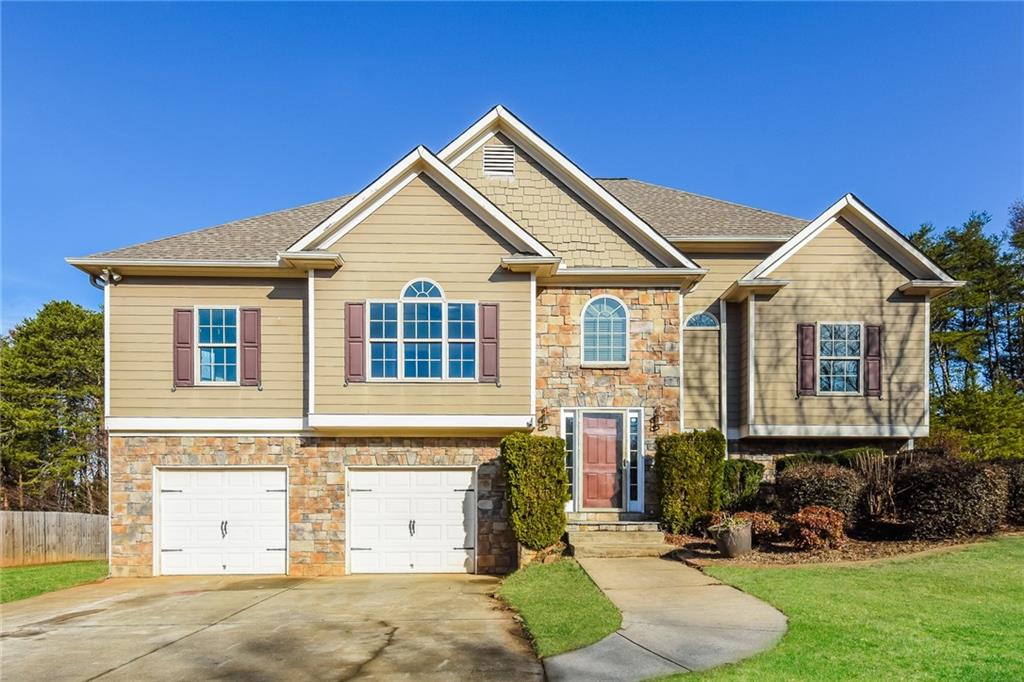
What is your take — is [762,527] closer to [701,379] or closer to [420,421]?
[701,379]

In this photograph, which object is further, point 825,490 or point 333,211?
point 333,211

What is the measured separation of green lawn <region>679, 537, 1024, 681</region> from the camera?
528 cm

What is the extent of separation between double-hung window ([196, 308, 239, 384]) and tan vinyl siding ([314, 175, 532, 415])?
1.82 metres

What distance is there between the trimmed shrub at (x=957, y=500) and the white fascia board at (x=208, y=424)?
10500mm

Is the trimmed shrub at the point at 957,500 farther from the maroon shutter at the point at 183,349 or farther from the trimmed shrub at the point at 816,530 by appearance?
the maroon shutter at the point at 183,349

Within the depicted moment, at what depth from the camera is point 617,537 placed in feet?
38.3

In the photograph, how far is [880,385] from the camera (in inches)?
549

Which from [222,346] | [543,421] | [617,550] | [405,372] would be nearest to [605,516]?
[617,550]

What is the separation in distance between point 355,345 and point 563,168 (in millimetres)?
5368

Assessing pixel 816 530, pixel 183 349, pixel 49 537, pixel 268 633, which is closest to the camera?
pixel 268 633

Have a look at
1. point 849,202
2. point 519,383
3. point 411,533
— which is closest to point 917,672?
point 519,383

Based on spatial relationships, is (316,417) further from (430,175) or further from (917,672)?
(917,672)

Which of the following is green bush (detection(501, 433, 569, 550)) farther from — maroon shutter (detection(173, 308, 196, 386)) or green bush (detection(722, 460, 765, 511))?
maroon shutter (detection(173, 308, 196, 386))

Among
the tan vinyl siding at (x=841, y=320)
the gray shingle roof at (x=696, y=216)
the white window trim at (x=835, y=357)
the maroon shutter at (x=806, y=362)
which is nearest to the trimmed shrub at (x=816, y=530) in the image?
the tan vinyl siding at (x=841, y=320)
